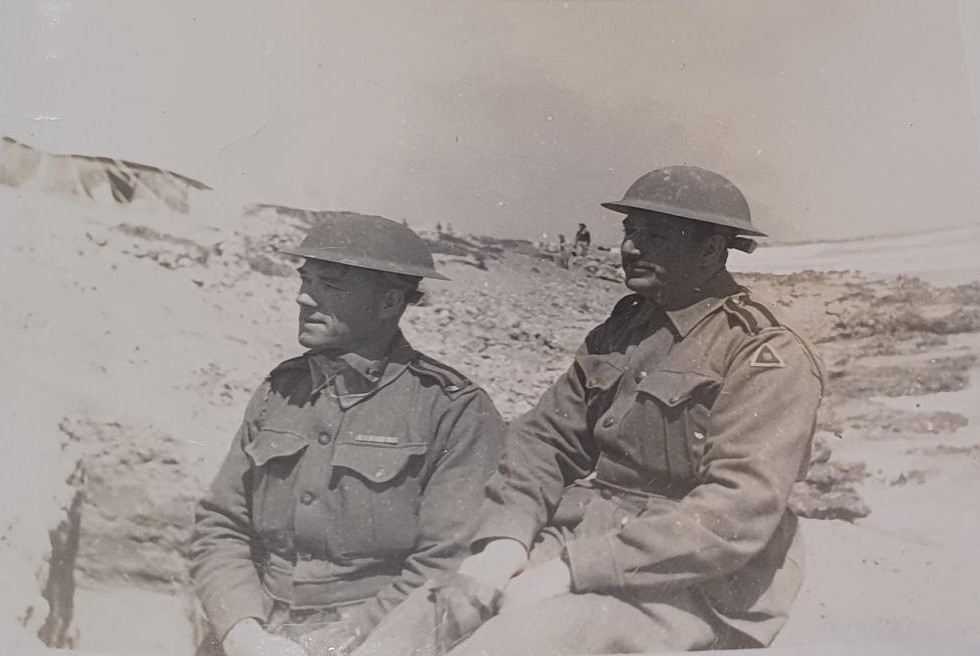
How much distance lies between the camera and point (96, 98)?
2482 mm

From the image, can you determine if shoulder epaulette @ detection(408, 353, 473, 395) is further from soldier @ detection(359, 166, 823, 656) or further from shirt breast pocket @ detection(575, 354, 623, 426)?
shirt breast pocket @ detection(575, 354, 623, 426)

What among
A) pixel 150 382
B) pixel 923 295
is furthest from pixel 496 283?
pixel 923 295

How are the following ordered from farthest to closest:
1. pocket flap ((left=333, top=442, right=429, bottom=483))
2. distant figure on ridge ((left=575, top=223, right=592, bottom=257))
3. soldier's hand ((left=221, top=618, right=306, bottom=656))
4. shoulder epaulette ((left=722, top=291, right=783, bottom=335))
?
1. distant figure on ridge ((left=575, top=223, right=592, bottom=257))
2. shoulder epaulette ((left=722, top=291, right=783, bottom=335))
3. pocket flap ((left=333, top=442, right=429, bottom=483))
4. soldier's hand ((left=221, top=618, right=306, bottom=656))

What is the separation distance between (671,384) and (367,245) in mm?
839

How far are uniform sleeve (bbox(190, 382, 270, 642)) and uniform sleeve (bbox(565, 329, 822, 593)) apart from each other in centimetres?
75

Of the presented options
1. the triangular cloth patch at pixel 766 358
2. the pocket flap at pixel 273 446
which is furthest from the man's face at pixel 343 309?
the triangular cloth patch at pixel 766 358

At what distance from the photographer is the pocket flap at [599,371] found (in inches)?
90.0

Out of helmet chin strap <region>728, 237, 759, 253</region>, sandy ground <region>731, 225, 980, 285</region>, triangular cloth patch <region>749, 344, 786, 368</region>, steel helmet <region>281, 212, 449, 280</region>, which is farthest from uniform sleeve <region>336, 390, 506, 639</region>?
sandy ground <region>731, 225, 980, 285</region>

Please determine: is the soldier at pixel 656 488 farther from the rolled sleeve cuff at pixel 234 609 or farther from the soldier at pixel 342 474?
the rolled sleeve cuff at pixel 234 609

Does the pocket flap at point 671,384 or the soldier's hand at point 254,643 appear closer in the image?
the soldier's hand at point 254,643

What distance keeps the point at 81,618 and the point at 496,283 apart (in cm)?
129

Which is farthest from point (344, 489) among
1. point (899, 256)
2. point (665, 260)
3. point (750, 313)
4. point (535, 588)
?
point (899, 256)

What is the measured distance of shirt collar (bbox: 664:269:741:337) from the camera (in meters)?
2.29

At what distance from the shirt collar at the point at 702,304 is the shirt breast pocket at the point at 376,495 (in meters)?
0.70
